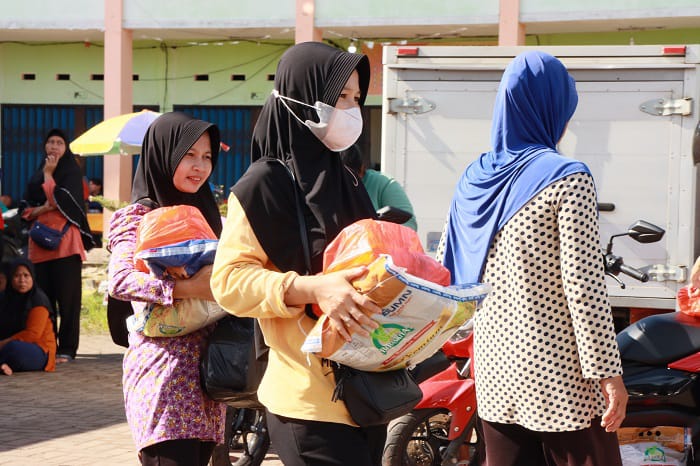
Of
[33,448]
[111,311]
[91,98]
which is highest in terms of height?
[91,98]

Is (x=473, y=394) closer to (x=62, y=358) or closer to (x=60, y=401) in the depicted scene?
(x=60, y=401)

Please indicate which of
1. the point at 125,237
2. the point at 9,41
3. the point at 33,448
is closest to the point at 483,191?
the point at 125,237

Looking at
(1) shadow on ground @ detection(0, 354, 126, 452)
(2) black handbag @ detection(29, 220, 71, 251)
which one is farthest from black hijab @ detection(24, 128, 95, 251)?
(1) shadow on ground @ detection(0, 354, 126, 452)

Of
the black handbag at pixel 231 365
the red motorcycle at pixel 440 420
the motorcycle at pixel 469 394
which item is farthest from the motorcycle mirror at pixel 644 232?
the black handbag at pixel 231 365

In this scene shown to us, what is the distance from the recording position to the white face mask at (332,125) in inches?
126

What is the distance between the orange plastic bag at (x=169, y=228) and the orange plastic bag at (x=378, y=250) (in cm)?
105

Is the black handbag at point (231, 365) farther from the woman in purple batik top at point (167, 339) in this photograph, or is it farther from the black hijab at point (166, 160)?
the black hijab at point (166, 160)

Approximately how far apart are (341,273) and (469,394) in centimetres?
299

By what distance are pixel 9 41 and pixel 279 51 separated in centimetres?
566

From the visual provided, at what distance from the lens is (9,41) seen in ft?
79.8

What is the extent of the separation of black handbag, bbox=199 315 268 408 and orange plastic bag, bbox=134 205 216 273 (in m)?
0.33

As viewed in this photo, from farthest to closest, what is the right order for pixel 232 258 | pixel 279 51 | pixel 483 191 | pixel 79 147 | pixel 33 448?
1. pixel 279 51
2. pixel 79 147
3. pixel 33 448
4. pixel 483 191
5. pixel 232 258

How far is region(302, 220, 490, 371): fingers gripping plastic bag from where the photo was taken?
2805mm

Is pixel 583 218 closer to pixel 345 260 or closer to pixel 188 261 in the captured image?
pixel 345 260
